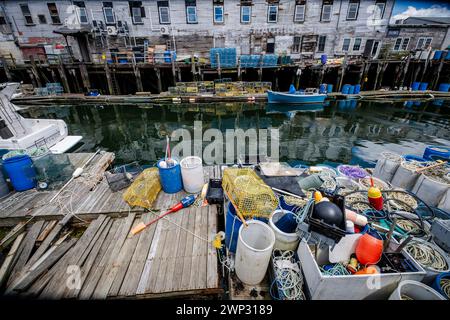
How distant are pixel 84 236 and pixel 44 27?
30.8 metres

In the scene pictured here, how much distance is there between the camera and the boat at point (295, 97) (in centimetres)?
1856

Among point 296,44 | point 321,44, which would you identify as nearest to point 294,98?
point 296,44

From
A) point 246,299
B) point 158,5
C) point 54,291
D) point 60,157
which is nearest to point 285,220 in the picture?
point 246,299

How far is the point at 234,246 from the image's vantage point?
3.54 meters

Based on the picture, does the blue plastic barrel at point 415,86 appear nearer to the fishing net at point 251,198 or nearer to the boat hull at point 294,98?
the boat hull at point 294,98

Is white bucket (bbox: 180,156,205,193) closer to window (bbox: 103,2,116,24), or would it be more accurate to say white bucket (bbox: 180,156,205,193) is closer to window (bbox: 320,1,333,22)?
window (bbox: 103,2,116,24)

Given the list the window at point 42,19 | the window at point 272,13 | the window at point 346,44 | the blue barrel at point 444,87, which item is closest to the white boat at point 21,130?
the window at point 42,19

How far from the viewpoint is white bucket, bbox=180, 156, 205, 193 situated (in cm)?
466

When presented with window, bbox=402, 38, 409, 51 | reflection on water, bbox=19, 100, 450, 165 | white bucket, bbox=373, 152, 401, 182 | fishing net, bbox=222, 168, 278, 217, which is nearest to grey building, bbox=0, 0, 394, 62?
window, bbox=402, 38, 409, 51

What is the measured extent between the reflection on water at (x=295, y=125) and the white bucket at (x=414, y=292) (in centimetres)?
754

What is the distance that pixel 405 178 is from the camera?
5.10m

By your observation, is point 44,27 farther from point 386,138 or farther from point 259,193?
point 386,138

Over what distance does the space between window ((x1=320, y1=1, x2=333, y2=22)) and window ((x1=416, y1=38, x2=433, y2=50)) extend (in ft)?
40.3

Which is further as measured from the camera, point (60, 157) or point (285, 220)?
point (60, 157)
